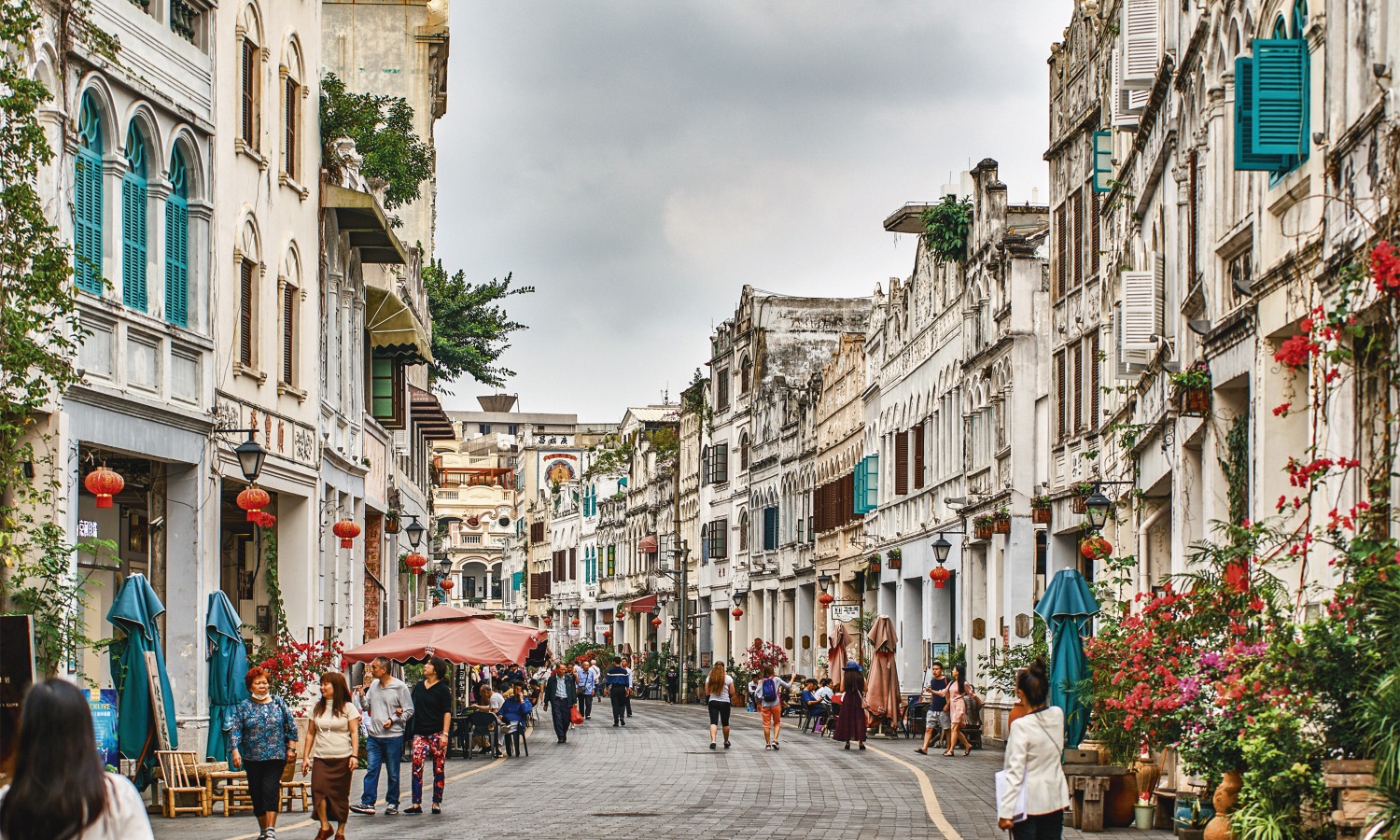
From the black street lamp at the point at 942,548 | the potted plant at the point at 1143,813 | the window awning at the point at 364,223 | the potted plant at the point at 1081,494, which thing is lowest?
the potted plant at the point at 1143,813

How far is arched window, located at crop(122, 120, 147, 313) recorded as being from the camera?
878 inches

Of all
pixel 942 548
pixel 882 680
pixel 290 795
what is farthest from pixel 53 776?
pixel 882 680

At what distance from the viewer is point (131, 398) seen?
2191cm

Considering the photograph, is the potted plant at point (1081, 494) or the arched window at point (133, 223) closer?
the arched window at point (133, 223)

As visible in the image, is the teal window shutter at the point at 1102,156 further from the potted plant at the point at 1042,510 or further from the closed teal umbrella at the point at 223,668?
the closed teal umbrella at the point at 223,668

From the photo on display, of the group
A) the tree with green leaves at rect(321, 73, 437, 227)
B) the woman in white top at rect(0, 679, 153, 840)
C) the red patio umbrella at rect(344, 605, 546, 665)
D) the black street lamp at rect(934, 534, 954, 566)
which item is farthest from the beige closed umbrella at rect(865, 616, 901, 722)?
the woman in white top at rect(0, 679, 153, 840)

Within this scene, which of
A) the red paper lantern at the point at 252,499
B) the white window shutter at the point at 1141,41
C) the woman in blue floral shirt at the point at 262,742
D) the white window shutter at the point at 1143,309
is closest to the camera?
the woman in blue floral shirt at the point at 262,742

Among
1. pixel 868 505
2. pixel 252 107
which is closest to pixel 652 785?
pixel 252 107

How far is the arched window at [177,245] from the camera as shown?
2373cm

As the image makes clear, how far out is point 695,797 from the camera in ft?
A: 75.0

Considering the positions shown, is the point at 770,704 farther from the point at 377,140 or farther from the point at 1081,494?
the point at 377,140

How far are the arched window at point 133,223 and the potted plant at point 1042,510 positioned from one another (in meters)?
17.8

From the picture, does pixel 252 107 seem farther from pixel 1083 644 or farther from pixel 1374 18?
pixel 1374 18

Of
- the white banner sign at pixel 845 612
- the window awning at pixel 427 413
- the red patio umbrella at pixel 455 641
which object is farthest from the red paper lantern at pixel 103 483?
the white banner sign at pixel 845 612
